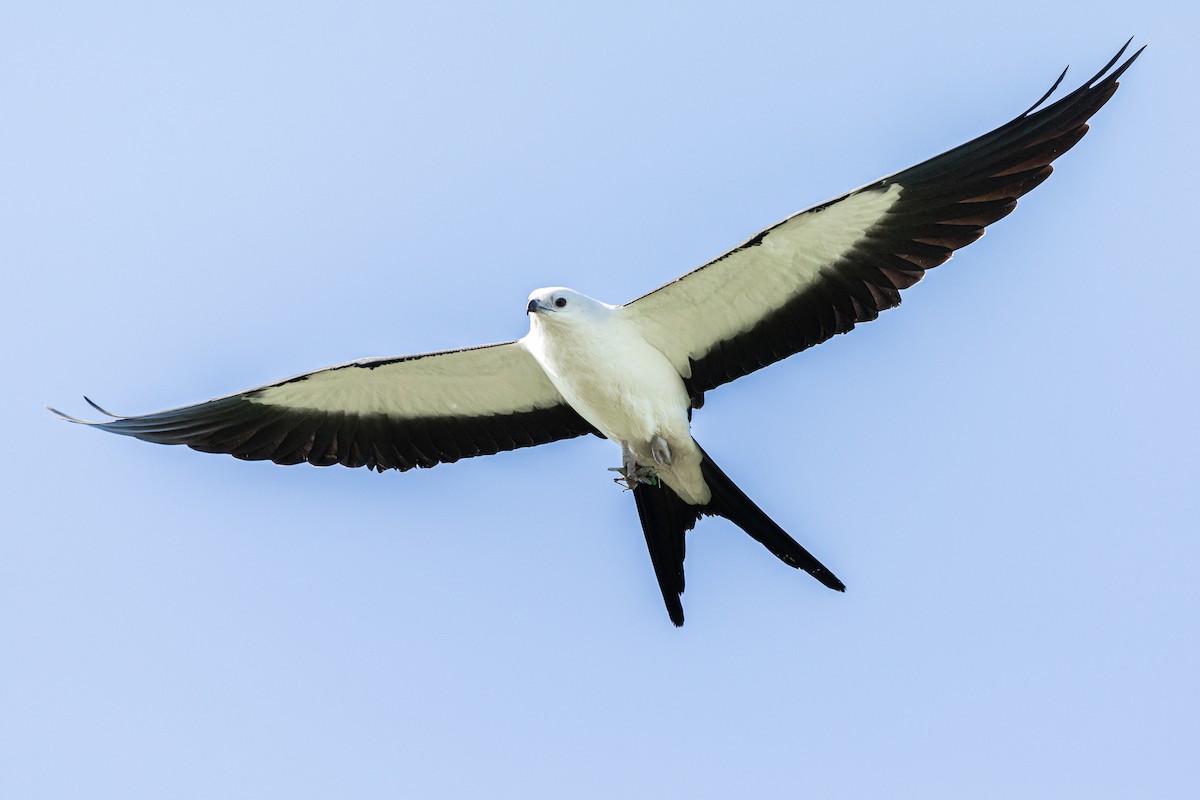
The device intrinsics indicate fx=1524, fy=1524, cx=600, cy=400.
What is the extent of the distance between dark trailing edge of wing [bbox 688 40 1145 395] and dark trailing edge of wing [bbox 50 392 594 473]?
1741mm

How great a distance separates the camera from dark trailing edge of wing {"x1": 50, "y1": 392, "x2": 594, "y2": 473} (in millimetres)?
10586

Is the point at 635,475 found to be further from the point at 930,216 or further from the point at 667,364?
the point at 930,216

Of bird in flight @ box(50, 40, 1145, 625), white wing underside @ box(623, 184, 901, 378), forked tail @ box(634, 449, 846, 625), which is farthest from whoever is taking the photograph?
forked tail @ box(634, 449, 846, 625)

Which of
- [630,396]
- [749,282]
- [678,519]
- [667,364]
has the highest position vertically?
[749,282]

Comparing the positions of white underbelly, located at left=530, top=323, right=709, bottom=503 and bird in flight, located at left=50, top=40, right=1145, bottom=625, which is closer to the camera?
bird in flight, located at left=50, top=40, right=1145, bottom=625

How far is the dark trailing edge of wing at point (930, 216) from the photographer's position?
8953 mm

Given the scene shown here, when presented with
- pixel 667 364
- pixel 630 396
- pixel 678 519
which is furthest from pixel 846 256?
pixel 678 519

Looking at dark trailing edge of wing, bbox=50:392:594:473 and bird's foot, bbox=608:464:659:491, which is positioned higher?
dark trailing edge of wing, bbox=50:392:594:473

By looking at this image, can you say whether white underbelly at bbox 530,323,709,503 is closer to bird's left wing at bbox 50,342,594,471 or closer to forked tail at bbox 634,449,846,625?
forked tail at bbox 634,449,846,625

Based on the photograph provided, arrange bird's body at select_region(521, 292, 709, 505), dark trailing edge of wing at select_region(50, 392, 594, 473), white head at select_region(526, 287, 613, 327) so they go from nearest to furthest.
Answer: white head at select_region(526, 287, 613, 327), bird's body at select_region(521, 292, 709, 505), dark trailing edge of wing at select_region(50, 392, 594, 473)

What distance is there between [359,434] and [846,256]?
3651 millimetres

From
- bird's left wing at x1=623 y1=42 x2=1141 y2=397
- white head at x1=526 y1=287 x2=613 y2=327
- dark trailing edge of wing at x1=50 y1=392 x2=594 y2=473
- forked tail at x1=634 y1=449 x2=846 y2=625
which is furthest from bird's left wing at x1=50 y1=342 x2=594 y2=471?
bird's left wing at x1=623 y1=42 x2=1141 y2=397

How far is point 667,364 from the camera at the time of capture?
10266 mm

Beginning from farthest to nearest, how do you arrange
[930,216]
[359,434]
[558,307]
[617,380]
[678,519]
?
1. [359,434]
2. [678,519]
3. [617,380]
4. [558,307]
5. [930,216]
